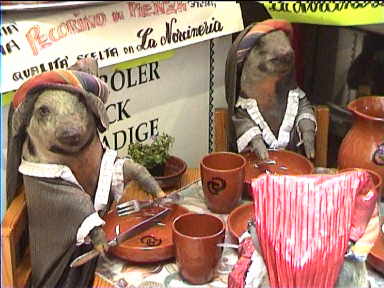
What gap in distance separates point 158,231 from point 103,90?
224 mm

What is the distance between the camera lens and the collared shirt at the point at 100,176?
0.84 meters

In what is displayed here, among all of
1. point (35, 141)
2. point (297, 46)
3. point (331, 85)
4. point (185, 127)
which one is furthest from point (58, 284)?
point (331, 85)

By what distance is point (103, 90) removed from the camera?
90 centimetres

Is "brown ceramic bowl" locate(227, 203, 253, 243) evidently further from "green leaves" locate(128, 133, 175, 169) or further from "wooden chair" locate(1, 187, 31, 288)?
"wooden chair" locate(1, 187, 31, 288)

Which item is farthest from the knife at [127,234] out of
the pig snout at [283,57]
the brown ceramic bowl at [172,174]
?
the pig snout at [283,57]

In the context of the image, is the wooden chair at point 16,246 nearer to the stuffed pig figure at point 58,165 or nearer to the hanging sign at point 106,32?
the stuffed pig figure at point 58,165

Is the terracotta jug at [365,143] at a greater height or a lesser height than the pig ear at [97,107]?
lesser

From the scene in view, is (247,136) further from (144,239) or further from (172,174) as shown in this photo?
(144,239)

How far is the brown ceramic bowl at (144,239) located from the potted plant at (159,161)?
107 mm

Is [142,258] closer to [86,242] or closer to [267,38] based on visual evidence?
[86,242]

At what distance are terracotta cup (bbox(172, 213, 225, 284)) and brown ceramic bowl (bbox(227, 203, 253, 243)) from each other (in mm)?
51

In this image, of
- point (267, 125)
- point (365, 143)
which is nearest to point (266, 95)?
point (267, 125)

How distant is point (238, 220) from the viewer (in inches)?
36.8

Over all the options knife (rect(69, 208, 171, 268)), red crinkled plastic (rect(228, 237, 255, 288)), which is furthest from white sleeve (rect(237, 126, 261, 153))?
red crinkled plastic (rect(228, 237, 255, 288))
